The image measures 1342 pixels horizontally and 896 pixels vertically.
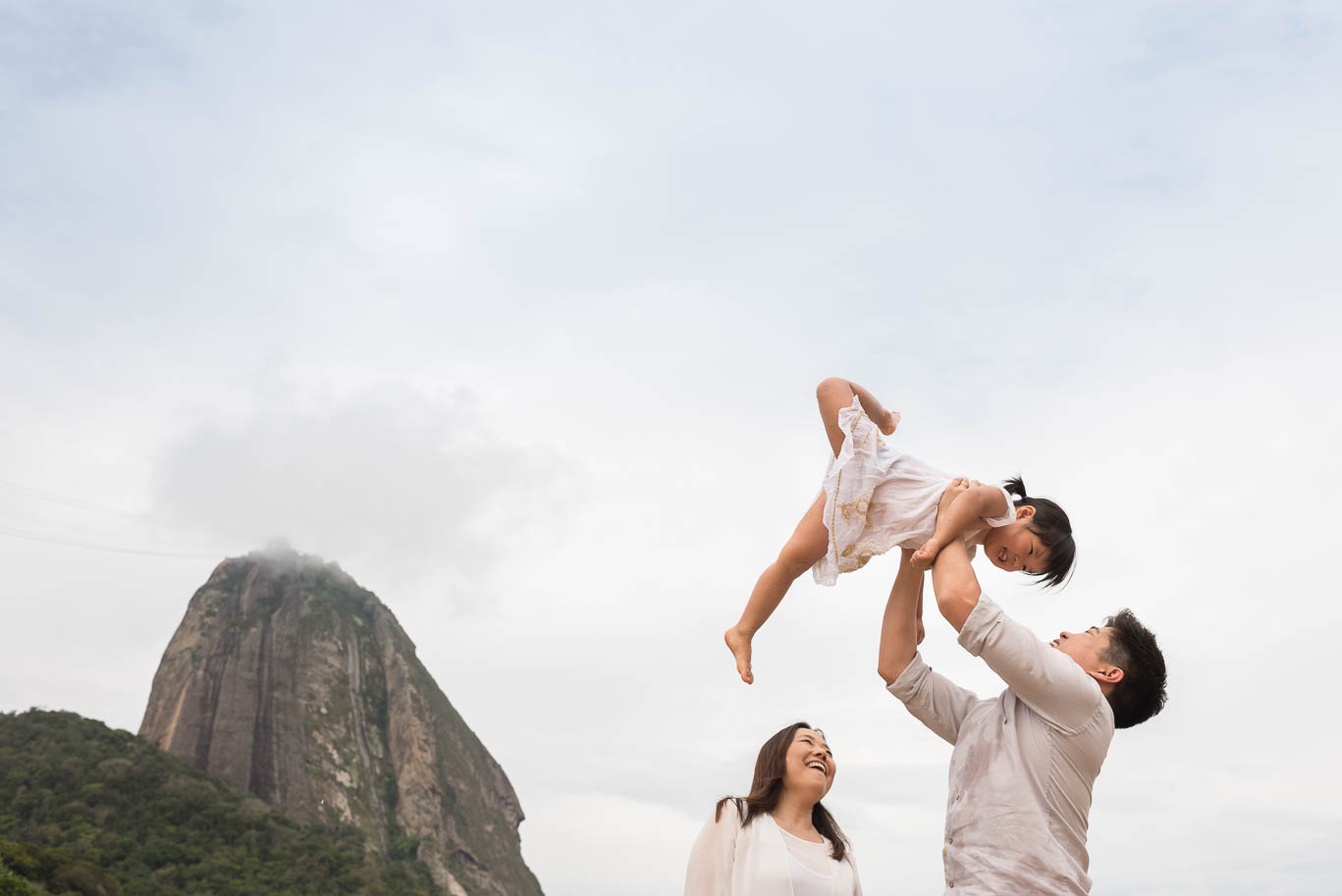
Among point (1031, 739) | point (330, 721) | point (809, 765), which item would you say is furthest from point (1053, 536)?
point (330, 721)

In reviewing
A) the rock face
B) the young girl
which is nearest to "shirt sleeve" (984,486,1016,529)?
the young girl

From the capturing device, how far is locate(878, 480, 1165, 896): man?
386 centimetres

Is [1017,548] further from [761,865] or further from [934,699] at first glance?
[761,865]

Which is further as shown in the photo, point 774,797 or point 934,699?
point 774,797

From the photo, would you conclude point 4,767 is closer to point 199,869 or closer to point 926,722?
point 199,869

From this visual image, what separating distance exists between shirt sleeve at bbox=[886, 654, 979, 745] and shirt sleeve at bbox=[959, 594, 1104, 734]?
0.58 metres

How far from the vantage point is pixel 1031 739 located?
13.1 feet

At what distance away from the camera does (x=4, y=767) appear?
202ft

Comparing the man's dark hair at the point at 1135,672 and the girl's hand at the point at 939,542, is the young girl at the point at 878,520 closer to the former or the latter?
the girl's hand at the point at 939,542

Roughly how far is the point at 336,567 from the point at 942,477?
9733 cm

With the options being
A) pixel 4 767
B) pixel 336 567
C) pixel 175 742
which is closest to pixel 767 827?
pixel 4 767

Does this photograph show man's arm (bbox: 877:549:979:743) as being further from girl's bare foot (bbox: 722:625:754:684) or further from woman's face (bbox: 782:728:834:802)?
woman's face (bbox: 782:728:834:802)

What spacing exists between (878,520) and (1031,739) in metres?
1.28

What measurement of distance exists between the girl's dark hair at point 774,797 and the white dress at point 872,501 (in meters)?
1.30
